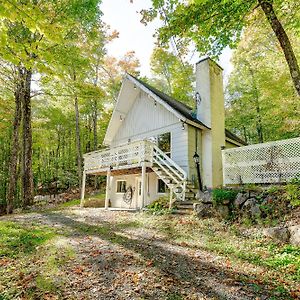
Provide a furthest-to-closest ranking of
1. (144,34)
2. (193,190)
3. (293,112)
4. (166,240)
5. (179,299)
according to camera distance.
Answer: (293,112) < (193,190) < (144,34) < (166,240) < (179,299)

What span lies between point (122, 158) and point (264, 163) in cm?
754

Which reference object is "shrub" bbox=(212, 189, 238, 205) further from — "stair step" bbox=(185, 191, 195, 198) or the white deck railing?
Result: the white deck railing

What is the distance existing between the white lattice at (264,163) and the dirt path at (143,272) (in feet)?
14.0

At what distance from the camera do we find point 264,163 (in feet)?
26.9

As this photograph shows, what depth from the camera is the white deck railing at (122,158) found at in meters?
11.4

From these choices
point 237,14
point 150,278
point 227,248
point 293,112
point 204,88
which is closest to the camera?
point 150,278

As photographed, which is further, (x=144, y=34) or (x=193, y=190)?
(x=193, y=190)

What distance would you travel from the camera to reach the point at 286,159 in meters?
7.64

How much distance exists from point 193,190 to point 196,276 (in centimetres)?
713

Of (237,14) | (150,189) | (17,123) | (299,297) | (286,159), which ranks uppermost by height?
(237,14)

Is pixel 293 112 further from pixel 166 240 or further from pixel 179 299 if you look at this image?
pixel 179 299

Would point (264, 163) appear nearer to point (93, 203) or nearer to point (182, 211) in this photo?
point (182, 211)

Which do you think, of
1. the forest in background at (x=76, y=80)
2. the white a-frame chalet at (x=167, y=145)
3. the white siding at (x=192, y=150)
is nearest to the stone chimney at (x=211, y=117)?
the white a-frame chalet at (x=167, y=145)

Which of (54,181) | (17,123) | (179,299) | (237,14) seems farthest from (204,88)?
(54,181)
